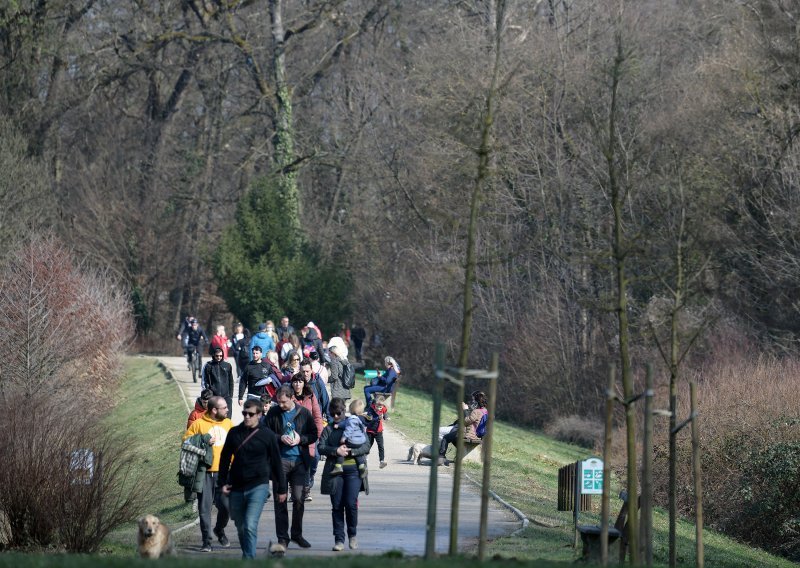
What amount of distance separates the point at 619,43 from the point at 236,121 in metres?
46.8

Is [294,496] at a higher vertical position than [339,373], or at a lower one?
lower

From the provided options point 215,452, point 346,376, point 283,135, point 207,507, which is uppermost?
point 283,135

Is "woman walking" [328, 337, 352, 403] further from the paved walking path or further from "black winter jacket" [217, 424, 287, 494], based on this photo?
"black winter jacket" [217, 424, 287, 494]

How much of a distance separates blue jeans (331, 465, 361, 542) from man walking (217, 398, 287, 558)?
64.0 inches

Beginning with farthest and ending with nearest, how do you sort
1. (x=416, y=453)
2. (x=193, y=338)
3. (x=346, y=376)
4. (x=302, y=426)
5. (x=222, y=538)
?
(x=193, y=338) < (x=346, y=376) < (x=416, y=453) < (x=222, y=538) < (x=302, y=426)

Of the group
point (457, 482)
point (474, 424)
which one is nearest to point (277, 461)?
point (457, 482)

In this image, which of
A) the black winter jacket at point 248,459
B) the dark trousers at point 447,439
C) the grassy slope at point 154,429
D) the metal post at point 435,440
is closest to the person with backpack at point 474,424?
the dark trousers at point 447,439

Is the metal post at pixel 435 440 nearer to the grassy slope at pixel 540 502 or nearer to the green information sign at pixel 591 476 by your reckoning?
the grassy slope at pixel 540 502

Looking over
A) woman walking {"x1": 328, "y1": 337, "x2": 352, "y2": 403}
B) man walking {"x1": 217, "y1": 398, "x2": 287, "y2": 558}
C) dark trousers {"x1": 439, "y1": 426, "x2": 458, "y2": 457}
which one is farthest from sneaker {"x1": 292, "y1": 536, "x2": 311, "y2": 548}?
woman walking {"x1": 328, "y1": 337, "x2": 352, "y2": 403}

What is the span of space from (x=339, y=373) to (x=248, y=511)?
12.7 m

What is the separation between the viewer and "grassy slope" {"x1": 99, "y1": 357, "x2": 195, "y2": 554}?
19.5 meters

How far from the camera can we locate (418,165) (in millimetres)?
49469

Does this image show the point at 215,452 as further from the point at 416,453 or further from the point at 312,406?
the point at 416,453

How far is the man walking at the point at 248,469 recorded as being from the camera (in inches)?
530
